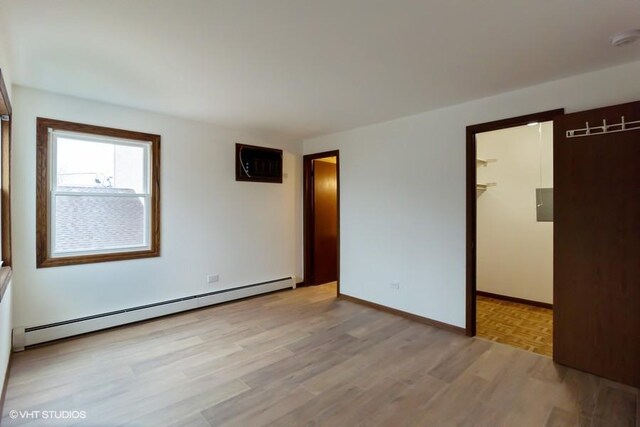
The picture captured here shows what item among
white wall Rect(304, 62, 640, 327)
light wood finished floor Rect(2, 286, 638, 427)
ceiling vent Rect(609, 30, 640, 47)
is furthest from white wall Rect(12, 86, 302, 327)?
ceiling vent Rect(609, 30, 640, 47)

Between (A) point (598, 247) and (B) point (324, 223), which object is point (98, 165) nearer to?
(B) point (324, 223)

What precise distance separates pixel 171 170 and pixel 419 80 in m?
3.04

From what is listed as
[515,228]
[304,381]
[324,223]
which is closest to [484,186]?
[515,228]

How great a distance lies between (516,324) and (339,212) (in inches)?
105

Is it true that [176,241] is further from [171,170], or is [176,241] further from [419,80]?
[419,80]

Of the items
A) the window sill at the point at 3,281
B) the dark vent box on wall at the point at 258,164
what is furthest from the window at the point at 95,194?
the dark vent box on wall at the point at 258,164

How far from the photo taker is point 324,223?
18.2ft

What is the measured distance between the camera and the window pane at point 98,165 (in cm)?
315

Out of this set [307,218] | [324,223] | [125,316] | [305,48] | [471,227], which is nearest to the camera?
[305,48]

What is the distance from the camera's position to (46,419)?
1.96 metres

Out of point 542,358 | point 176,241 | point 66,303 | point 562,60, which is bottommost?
point 542,358

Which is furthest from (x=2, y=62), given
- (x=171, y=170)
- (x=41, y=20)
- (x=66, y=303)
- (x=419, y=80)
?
(x=419, y=80)

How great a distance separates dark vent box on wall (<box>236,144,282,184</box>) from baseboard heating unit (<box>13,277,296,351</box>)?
164 cm

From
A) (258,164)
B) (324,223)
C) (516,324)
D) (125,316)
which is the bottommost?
(516,324)
